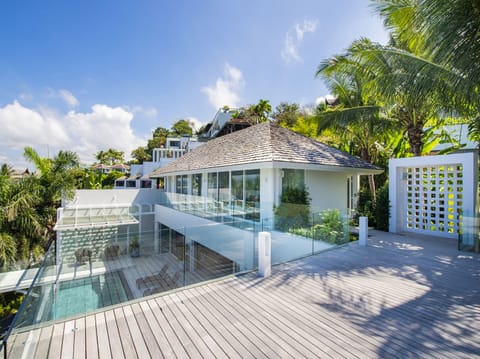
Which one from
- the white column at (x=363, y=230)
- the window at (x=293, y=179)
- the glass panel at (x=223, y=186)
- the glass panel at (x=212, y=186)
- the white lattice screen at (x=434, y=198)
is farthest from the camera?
the glass panel at (x=212, y=186)

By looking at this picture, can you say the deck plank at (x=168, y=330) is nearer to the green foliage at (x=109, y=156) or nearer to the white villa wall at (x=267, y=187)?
the white villa wall at (x=267, y=187)

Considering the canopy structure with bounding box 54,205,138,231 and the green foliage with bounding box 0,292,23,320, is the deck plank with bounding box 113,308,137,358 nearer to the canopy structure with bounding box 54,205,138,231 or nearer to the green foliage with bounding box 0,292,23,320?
the canopy structure with bounding box 54,205,138,231

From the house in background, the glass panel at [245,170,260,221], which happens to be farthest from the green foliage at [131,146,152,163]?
the glass panel at [245,170,260,221]

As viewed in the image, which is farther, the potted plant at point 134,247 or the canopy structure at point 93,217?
the canopy structure at point 93,217

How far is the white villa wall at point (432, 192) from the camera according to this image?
8.07 meters

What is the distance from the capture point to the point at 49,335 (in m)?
3.09

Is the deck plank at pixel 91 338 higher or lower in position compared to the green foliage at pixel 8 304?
higher

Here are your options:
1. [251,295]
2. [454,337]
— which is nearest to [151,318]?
[251,295]

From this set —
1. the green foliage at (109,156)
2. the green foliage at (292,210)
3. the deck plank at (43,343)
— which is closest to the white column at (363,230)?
the green foliage at (292,210)

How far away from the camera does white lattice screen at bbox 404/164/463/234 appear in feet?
29.1

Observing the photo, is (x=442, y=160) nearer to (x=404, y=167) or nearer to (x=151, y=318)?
(x=404, y=167)

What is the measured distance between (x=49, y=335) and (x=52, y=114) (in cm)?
2229

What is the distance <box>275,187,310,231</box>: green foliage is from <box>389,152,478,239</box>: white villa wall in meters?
3.81

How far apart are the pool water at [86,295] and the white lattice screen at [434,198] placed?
35.6 ft
